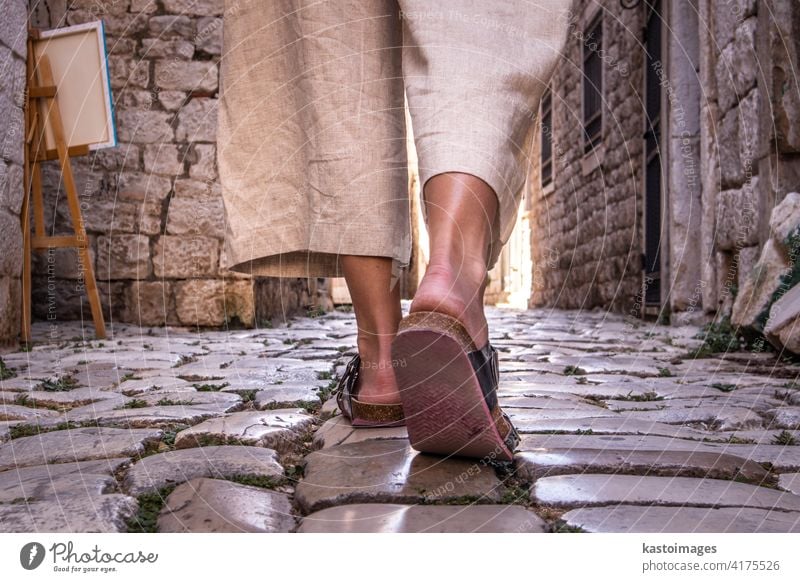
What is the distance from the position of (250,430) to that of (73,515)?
0.54 m

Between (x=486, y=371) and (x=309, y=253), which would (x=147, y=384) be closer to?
(x=309, y=253)

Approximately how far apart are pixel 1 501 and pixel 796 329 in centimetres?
256

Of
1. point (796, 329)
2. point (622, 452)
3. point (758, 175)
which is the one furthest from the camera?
point (758, 175)

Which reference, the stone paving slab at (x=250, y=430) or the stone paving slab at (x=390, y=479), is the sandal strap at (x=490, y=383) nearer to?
the stone paving slab at (x=390, y=479)

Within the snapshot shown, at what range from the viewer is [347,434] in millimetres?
1474

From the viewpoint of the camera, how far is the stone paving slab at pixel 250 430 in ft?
4.66

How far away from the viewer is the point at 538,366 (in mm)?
2812

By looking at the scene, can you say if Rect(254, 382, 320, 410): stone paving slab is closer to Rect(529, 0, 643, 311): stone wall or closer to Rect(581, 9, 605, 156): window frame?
Rect(529, 0, 643, 311): stone wall

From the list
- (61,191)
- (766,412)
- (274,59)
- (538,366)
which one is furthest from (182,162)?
(766,412)

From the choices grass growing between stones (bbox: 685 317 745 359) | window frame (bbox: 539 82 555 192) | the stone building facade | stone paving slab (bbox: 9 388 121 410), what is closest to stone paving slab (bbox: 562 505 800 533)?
stone paving slab (bbox: 9 388 121 410)

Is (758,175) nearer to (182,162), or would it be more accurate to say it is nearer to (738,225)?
(738,225)

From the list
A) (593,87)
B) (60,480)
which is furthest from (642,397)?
(593,87)

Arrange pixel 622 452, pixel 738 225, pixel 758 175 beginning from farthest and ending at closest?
pixel 738 225 < pixel 758 175 < pixel 622 452
